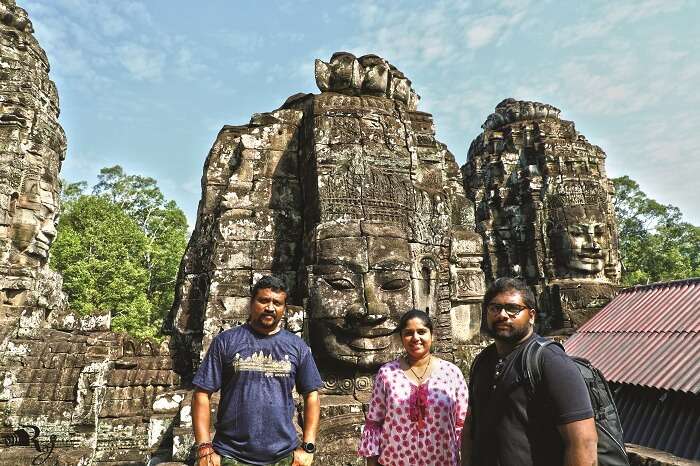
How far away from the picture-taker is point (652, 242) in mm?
24766

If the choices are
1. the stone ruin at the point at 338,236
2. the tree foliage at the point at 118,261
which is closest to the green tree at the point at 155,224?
the tree foliage at the point at 118,261

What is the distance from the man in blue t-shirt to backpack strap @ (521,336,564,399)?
1190 millimetres

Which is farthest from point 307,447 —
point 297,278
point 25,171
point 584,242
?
point 584,242

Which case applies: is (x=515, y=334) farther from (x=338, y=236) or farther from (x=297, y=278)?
(x=297, y=278)

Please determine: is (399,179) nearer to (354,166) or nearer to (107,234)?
(354,166)

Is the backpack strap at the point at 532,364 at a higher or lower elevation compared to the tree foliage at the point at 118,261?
lower

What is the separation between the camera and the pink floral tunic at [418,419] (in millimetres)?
2422

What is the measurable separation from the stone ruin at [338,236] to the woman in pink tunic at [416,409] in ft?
6.78

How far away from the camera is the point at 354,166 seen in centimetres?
583

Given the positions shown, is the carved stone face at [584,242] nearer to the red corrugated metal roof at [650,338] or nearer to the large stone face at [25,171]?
the red corrugated metal roof at [650,338]

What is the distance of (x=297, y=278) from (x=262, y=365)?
3688 mm

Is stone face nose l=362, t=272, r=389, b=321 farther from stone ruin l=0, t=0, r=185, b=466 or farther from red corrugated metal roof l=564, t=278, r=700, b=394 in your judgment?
red corrugated metal roof l=564, t=278, r=700, b=394

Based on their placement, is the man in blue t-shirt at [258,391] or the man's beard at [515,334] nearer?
the man's beard at [515,334]

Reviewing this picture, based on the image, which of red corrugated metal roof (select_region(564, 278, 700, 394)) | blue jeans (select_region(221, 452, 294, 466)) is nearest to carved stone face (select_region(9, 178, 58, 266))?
blue jeans (select_region(221, 452, 294, 466))
